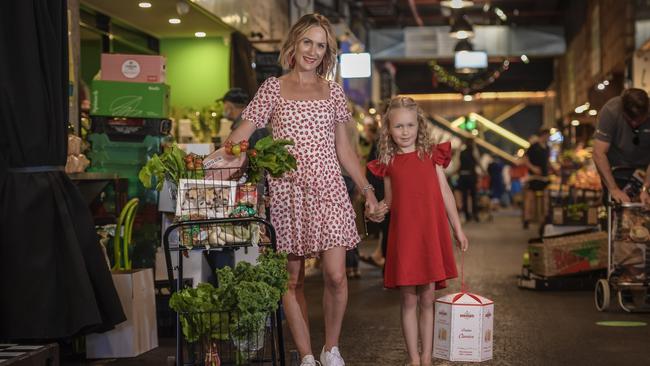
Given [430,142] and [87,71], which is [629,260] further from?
[87,71]

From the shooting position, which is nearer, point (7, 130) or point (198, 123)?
point (7, 130)

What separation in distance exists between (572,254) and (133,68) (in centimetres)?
413

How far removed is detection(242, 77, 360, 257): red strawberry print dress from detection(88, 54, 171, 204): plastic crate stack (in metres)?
2.96

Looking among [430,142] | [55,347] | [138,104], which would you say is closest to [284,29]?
[138,104]

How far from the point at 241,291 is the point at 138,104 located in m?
3.90

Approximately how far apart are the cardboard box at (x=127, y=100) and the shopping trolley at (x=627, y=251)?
11.4 feet

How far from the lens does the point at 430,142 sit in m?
5.70

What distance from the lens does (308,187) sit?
5211 millimetres

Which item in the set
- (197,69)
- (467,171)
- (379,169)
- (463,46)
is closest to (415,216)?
(379,169)

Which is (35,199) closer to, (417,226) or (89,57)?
(417,226)

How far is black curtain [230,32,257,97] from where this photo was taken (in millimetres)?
13297

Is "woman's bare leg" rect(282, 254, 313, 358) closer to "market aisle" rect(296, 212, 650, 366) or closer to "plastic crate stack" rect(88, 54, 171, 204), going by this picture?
"market aisle" rect(296, 212, 650, 366)

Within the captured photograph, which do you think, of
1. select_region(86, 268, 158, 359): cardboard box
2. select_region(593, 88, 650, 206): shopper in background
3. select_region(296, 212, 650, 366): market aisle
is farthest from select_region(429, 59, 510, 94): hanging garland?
select_region(86, 268, 158, 359): cardboard box

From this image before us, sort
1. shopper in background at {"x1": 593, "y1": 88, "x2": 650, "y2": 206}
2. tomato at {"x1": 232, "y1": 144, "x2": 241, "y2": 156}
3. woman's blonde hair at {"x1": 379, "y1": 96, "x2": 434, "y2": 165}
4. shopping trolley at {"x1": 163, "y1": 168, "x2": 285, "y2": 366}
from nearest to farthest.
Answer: shopping trolley at {"x1": 163, "y1": 168, "x2": 285, "y2": 366} → tomato at {"x1": 232, "y1": 144, "x2": 241, "y2": 156} → woman's blonde hair at {"x1": 379, "y1": 96, "x2": 434, "y2": 165} → shopper in background at {"x1": 593, "y1": 88, "x2": 650, "y2": 206}
